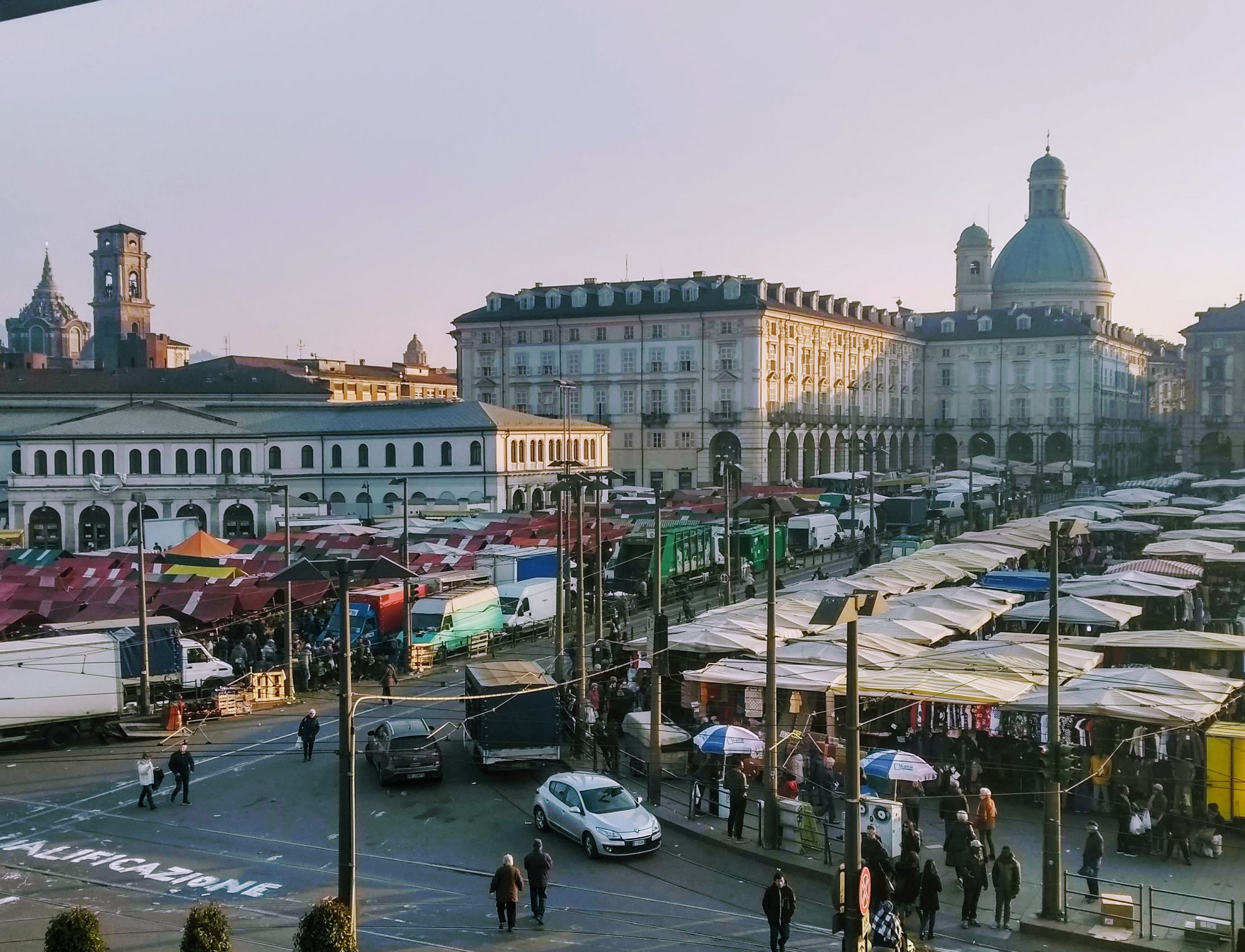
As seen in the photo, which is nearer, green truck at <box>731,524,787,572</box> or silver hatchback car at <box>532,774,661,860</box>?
silver hatchback car at <box>532,774,661,860</box>

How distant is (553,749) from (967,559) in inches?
852

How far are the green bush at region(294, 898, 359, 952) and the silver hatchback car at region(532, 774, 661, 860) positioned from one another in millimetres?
6548

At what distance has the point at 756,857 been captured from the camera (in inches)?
752

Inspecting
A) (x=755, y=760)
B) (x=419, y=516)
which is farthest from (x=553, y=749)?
(x=419, y=516)

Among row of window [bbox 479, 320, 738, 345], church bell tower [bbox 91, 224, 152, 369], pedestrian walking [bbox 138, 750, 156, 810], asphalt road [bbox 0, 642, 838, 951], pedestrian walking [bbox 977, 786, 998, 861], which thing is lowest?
asphalt road [bbox 0, 642, 838, 951]

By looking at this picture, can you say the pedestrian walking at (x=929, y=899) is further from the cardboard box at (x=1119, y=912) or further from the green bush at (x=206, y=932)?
the green bush at (x=206, y=932)

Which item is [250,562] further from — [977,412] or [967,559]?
[977,412]

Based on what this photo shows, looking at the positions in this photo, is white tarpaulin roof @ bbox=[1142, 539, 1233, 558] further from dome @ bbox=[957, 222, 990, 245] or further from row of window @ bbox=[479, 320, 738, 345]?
dome @ bbox=[957, 222, 990, 245]

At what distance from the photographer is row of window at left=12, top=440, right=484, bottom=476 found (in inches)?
2847

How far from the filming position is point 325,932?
41.9ft

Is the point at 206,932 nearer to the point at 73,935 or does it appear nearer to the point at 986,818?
the point at 73,935

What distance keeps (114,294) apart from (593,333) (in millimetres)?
56104

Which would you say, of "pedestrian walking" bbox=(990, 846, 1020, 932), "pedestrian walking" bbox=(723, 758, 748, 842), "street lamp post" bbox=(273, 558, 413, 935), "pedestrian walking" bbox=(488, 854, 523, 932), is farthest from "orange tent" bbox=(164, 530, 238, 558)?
"pedestrian walking" bbox=(990, 846, 1020, 932)

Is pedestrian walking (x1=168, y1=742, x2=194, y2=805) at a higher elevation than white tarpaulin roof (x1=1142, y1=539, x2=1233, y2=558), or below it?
below
